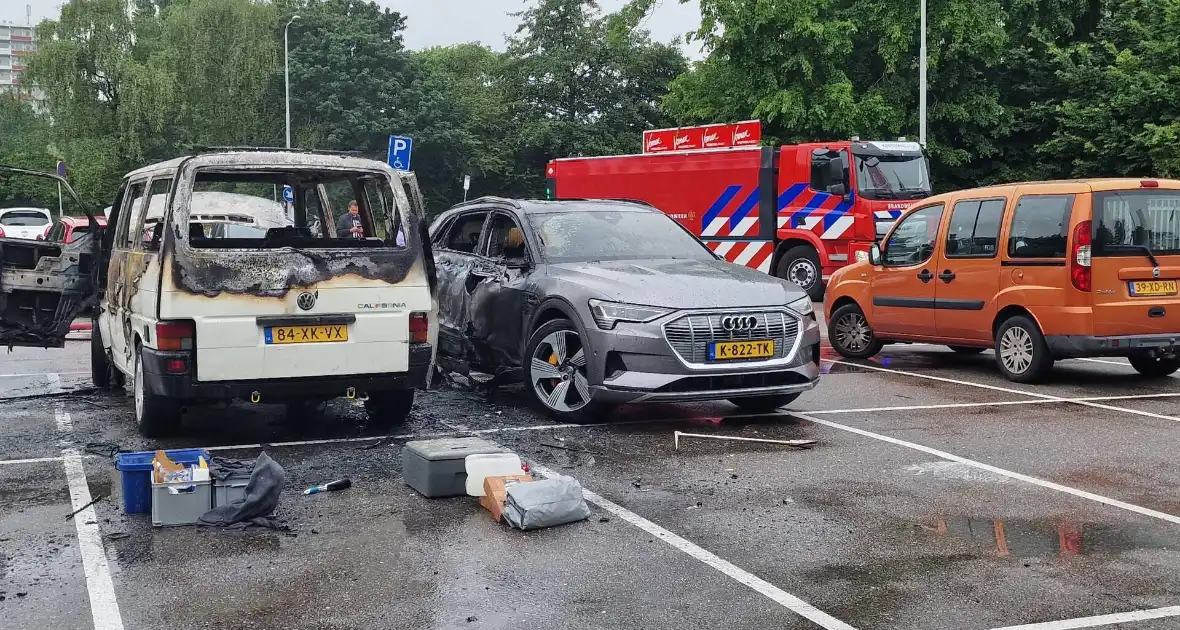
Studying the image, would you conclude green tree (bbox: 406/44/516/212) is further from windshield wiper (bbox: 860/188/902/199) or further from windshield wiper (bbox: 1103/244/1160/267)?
windshield wiper (bbox: 1103/244/1160/267)

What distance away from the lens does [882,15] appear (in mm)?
34312

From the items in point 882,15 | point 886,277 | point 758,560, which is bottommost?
point 758,560

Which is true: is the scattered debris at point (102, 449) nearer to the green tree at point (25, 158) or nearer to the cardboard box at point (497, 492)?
the cardboard box at point (497, 492)

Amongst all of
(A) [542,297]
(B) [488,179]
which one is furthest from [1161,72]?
(B) [488,179]

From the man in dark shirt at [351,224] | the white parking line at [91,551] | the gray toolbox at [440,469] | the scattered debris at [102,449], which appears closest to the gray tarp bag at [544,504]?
the gray toolbox at [440,469]

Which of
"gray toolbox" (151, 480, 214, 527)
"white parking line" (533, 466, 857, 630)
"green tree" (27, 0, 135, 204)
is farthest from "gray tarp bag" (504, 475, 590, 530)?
"green tree" (27, 0, 135, 204)

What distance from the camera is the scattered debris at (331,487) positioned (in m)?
6.72

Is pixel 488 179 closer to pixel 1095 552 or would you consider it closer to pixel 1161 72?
pixel 1161 72

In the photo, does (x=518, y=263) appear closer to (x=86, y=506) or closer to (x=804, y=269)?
(x=86, y=506)

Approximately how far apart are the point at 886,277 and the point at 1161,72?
1868cm

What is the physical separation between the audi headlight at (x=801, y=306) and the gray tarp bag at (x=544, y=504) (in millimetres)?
3175

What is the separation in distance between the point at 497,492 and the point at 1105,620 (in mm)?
2842

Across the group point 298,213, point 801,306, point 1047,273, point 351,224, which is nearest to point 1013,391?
point 1047,273

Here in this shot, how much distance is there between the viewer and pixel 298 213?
965 cm
